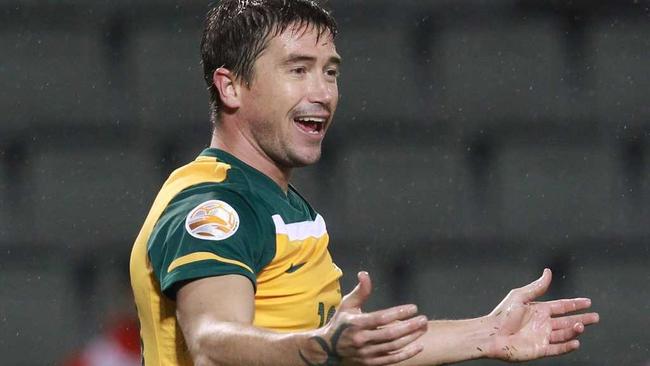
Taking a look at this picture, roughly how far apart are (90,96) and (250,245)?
2333 millimetres

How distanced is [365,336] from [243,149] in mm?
671

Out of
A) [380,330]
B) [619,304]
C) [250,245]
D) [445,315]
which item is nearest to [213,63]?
[250,245]

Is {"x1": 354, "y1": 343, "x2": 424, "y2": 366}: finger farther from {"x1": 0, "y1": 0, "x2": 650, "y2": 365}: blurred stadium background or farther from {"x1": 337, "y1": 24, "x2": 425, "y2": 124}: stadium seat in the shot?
{"x1": 337, "y1": 24, "x2": 425, "y2": 124}: stadium seat

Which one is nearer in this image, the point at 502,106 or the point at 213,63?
the point at 213,63

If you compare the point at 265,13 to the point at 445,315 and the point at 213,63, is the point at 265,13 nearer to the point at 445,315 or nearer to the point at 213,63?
the point at 213,63

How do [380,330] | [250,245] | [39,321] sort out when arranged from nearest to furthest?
[380,330], [250,245], [39,321]

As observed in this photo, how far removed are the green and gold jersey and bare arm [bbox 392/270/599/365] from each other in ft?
0.67

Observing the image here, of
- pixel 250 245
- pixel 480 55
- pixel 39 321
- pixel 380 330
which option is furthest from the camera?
pixel 480 55

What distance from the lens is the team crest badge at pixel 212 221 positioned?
5.89ft

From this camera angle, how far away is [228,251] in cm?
178

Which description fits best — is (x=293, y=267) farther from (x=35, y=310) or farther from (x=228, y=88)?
(x=35, y=310)

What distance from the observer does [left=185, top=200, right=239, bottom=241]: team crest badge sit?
1.79 metres

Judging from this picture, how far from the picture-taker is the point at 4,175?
13.1 ft

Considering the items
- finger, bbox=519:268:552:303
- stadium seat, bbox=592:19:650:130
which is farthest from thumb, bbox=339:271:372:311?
stadium seat, bbox=592:19:650:130
